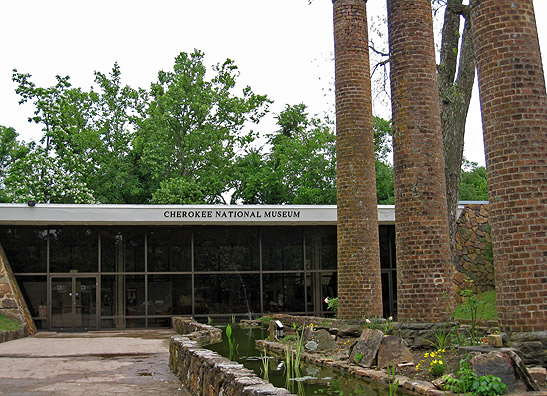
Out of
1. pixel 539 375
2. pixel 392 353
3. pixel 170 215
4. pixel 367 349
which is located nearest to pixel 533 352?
Answer: pixel 539 375

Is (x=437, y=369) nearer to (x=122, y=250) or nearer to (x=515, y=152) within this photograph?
(x=515, y=152)

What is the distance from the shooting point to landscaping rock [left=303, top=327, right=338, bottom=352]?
499 inches

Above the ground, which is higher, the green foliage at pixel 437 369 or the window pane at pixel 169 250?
the window pane at pixel 169 250

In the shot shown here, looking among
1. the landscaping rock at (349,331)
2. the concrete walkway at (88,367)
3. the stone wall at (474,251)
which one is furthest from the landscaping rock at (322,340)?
the stone wall at (474,251)

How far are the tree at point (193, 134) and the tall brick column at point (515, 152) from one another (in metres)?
25.4

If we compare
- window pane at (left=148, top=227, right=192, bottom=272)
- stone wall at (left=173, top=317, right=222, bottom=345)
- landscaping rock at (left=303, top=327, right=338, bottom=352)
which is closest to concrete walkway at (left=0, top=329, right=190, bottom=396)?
stone wall at (left=173, top=317, right=222, bottom=345)

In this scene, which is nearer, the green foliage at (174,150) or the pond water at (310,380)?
the pond water at (310,380)

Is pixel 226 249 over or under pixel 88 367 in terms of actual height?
over

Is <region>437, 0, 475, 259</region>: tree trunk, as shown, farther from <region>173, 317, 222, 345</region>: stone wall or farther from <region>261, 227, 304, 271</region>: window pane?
<region>261, 227, 304, 271</region>: window pane

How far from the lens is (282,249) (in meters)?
24.1

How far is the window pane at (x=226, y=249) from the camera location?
23609 mm

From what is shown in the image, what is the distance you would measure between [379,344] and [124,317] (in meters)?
14.4

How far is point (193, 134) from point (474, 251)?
56.2ft

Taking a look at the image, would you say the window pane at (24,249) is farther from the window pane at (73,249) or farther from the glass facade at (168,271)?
the window pane at (73,249)
